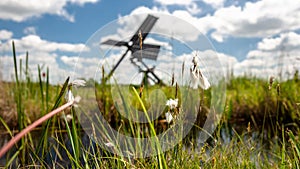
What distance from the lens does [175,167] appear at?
69.0 inches

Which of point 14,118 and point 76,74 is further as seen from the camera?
point 14,118

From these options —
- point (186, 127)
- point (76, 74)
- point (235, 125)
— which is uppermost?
point (76, 74)

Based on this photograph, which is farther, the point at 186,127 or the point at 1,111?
the point at 1,111

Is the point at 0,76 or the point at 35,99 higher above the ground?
the point at 0,76

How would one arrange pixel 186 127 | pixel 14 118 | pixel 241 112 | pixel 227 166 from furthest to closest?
1. pixel 241 112
2. pixel 14 118
3. pixel 186 127
4. pixel 227 166

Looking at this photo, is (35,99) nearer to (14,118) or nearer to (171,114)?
(14,118)

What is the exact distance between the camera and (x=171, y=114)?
1.66 metres

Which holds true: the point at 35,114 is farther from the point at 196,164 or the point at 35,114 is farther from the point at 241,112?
the point at 196,164

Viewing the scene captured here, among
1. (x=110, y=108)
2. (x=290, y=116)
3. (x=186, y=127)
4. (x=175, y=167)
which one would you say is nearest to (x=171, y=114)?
(x=175, y=167)

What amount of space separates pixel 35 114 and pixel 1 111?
0.55m

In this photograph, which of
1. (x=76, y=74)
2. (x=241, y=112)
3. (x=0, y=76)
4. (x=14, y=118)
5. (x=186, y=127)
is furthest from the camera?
(x=0, y=76)

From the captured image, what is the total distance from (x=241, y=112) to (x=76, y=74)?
404 cm

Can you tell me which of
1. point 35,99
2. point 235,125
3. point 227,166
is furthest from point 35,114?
point 227,166

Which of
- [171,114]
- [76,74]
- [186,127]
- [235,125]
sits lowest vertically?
[235,125]
